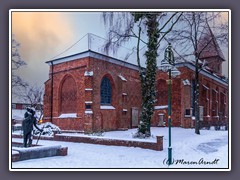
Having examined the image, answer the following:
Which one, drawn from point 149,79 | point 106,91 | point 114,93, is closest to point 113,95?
point 114,93

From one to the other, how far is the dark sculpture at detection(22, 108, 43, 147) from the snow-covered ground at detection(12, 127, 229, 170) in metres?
0.34

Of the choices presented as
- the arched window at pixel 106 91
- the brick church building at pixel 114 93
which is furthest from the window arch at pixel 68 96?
the arched window at pixel 106 91

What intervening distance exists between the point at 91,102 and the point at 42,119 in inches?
38.9

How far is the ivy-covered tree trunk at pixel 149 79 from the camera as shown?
672 centimetres

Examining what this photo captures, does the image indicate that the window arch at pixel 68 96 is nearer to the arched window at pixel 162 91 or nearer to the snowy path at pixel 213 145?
the arched window at pixel 162 91

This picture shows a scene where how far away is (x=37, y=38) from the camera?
20.9 feet

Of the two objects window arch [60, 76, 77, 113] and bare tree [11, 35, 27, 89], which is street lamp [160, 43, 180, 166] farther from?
bare tree [11, 35, 27, 89]

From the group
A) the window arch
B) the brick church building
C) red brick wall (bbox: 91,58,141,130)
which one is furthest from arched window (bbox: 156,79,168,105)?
the window arch

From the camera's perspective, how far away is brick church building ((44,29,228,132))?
21.6 ft

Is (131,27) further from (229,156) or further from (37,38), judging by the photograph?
(229,156)

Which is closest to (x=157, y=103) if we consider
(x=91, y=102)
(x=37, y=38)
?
(x=91, y=102)

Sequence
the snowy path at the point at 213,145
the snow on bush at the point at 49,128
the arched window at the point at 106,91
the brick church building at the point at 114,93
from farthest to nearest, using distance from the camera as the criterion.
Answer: the arched window at the point at 106,91, the snow on bush at the point at 49,128, the brick church building at the point at 114,93, the snowy path at the point at 213,145

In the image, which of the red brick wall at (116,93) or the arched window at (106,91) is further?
the arched window at (106,91)

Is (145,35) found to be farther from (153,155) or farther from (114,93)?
(153,155)
